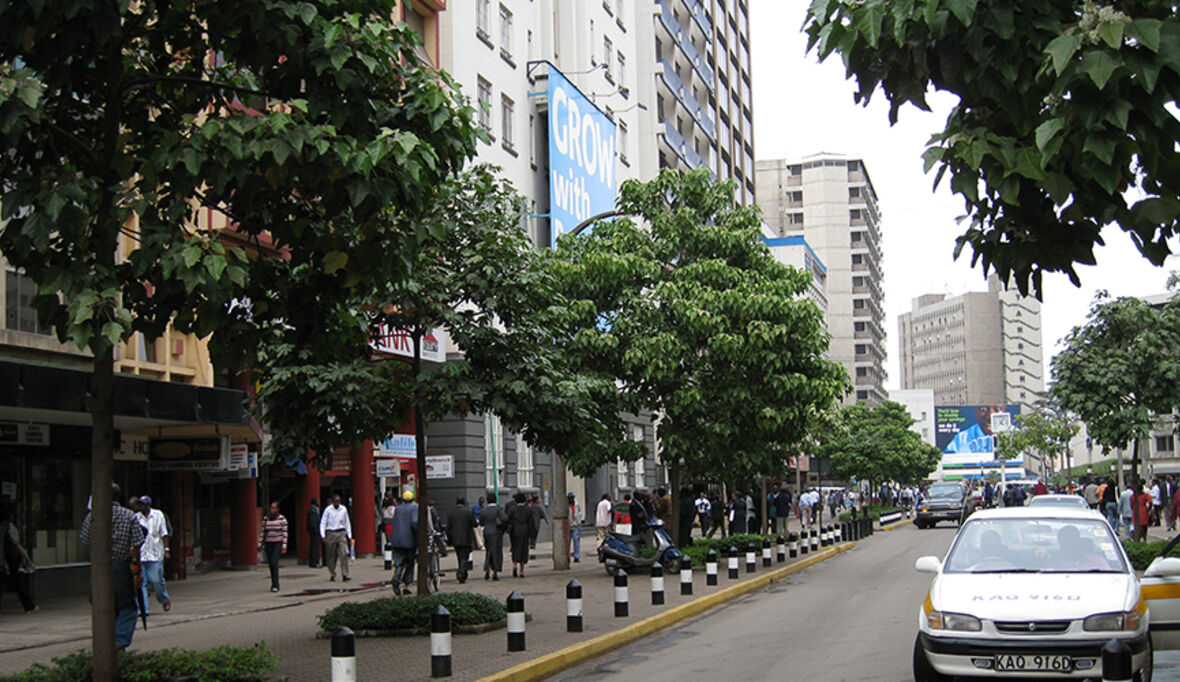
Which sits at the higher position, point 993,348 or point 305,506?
point 993,348

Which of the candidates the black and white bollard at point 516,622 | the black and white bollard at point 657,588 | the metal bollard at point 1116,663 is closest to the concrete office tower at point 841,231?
the black and white bollard at point 657,588

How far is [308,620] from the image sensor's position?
17438mm

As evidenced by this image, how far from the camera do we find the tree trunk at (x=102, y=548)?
8.85m

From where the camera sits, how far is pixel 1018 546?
1070 cm

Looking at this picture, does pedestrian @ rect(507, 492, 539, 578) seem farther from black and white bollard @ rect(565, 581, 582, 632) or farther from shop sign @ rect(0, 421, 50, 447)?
Answer: black and white bollard @ rect(565, 581, 582, 632)

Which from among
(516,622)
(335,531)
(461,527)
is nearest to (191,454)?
(335,531)

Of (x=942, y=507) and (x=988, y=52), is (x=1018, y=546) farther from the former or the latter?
(x=942, y=507)

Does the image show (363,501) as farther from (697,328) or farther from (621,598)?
(621,598)

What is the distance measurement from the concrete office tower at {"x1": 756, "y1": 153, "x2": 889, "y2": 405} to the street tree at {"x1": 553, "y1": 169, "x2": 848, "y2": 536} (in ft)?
344

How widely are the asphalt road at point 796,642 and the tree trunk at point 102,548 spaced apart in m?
4.67

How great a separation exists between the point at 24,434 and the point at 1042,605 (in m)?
17.7

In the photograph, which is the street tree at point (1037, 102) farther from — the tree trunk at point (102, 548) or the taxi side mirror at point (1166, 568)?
the tree trunk at point (102, 548)

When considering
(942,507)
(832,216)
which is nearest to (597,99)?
(942,507)

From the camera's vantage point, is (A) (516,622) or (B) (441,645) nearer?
(B) (441,645)
